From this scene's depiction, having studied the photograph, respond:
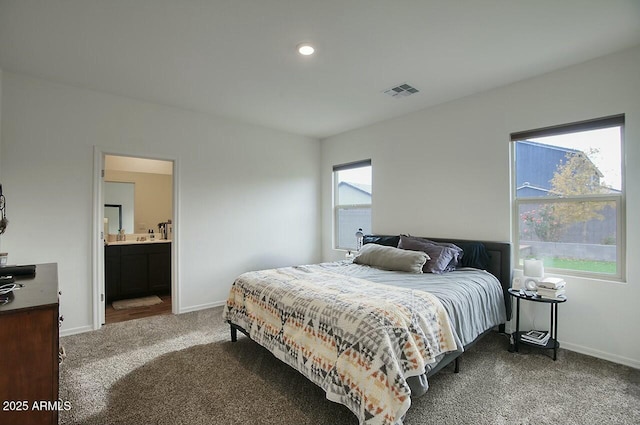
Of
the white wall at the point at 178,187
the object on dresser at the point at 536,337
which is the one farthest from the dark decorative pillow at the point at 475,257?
the white wall at the point at 178,187

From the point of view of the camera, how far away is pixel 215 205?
172 inches

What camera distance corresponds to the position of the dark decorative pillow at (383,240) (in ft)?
13.5

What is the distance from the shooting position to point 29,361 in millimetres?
1393

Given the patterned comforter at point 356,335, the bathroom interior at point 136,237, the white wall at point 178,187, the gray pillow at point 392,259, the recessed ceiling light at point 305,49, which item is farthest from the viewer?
the bathroom interior at point 136,237

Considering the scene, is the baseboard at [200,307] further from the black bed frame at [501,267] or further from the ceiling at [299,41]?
the ceiling at [299,41]

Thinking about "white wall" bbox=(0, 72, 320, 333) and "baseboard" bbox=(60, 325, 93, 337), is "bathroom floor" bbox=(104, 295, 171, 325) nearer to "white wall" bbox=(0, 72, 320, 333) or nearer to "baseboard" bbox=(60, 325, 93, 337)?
"baseboard" bbox=(60, 325, 93, 337)

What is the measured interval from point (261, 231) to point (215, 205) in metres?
0.83

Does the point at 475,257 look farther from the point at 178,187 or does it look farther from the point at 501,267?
the point at 178,187

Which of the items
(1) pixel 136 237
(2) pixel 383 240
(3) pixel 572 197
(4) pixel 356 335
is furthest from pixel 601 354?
(1) pixel 136 237

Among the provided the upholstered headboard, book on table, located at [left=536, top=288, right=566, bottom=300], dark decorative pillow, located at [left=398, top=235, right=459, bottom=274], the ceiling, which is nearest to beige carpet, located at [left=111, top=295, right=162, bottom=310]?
the ceiling

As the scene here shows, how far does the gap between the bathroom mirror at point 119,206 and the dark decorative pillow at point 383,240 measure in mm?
4023

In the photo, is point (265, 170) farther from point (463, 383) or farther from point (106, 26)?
point (463, 383)

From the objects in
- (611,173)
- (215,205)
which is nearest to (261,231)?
(215,205)

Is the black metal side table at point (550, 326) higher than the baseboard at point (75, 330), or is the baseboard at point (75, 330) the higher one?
the black metal side table at point (550, 326)
